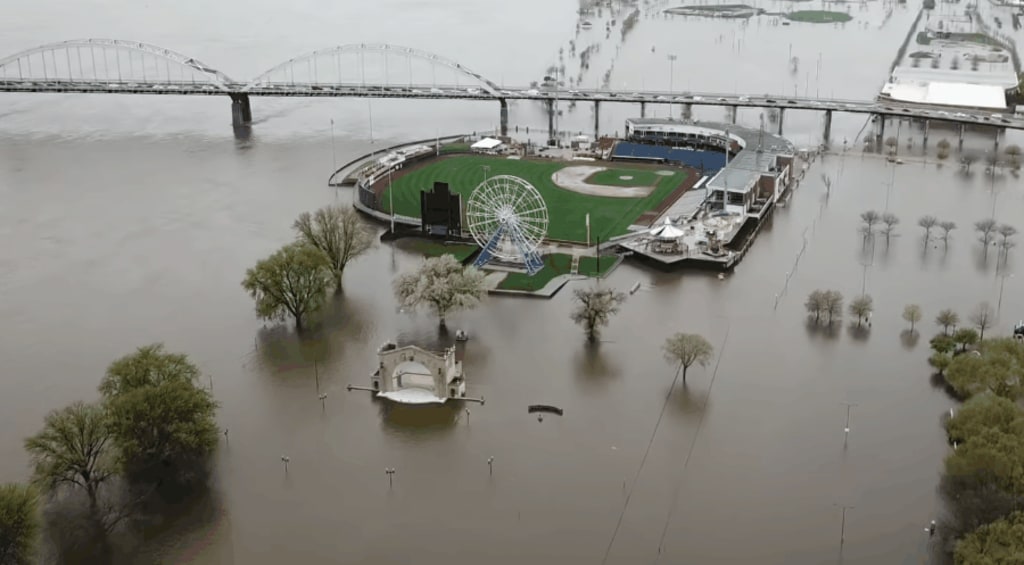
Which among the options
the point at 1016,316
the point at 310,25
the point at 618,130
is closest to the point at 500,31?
the point at 310,25

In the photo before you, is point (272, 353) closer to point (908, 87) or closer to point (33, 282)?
point (33, 282)

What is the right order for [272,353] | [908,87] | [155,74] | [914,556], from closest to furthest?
[914,556] < [272,353] < [908,87] < [155,74]

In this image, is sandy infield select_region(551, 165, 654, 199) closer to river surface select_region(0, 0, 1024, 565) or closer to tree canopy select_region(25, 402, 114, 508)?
river surface select_region(0, 0, 1024, 565)

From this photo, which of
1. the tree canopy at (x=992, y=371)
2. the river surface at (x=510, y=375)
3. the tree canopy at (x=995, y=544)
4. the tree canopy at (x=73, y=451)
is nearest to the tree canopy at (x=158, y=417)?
the tree canopy at (x=73, y=451)

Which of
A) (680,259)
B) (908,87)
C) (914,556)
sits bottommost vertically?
(914,556)

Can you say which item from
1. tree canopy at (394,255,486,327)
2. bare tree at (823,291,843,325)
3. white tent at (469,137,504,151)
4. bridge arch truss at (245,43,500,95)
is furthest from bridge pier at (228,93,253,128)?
bare tree at (823,291,843,325)

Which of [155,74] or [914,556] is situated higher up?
[155,74]
